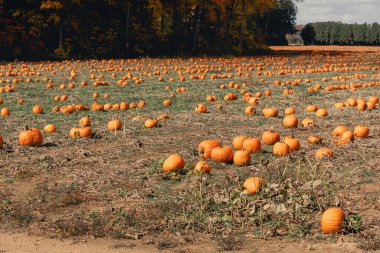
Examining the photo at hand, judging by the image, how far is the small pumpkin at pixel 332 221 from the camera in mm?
5727

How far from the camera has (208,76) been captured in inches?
989

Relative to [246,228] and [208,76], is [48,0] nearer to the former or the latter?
[208,76]

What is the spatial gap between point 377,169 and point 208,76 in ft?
57.4

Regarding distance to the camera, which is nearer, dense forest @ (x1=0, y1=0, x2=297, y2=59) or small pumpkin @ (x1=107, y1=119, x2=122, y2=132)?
small pumpkin @ (x1=107, y1=119, x2=122, y2=132)

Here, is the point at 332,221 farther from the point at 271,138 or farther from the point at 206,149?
the point at 271,138

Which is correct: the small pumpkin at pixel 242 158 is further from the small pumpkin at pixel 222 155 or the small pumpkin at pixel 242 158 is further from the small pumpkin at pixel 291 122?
the small pumpkin at pixel 291 122

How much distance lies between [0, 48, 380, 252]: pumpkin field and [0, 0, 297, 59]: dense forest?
75.8 feet

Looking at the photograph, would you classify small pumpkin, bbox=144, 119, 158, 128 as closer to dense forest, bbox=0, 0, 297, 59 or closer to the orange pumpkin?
the orange pumpkin

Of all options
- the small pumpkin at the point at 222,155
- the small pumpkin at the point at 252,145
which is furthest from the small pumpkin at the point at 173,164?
the small pumpkin at the point at 252,145

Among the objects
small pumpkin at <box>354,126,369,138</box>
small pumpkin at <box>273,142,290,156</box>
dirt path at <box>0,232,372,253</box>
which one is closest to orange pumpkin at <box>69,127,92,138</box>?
small pumpkin at <box>273,142,290,156</box>

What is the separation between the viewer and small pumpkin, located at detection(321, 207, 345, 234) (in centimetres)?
573

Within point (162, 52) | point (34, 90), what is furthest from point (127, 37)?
point (34, 90)

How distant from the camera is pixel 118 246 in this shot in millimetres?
5574

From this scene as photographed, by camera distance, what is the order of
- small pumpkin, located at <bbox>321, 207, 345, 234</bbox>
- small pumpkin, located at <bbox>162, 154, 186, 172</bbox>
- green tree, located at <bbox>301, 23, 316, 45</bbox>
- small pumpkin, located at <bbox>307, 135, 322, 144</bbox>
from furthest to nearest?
green tree, located at <bbox>301, 23, 316, 45</bbox>, small pumpkin, located at <bbox>307, 135, 322, 144</bbox>, small pumpkin, located at <bbox>162, 154, 186, 172</bbox>, small pumpkin, located at <bbox>321, 207, 345, 234</bbox>
